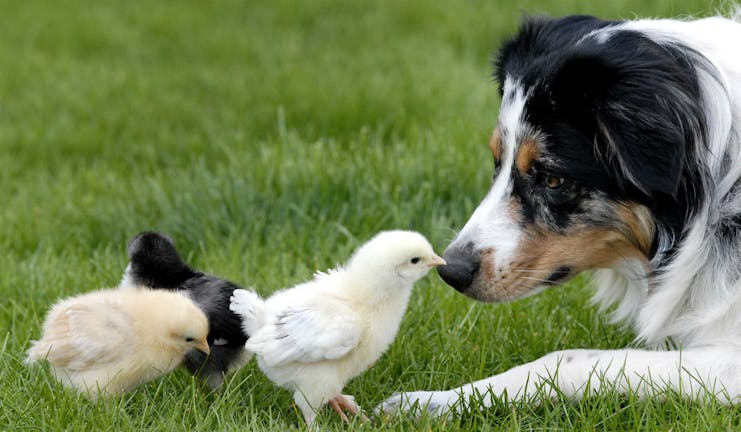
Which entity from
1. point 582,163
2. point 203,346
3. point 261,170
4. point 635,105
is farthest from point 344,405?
point 261,170

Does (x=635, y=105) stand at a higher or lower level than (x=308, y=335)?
higher

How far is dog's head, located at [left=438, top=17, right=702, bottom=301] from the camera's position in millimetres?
3629

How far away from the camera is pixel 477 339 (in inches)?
175

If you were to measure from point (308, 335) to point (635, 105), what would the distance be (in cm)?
136

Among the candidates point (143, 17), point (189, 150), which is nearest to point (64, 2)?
point (143, 17)

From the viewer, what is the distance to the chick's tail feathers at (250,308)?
3748 mm

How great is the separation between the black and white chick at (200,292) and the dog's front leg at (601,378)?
63cm

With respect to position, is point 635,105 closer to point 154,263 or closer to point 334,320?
point 334,320

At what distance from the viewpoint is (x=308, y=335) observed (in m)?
3.57

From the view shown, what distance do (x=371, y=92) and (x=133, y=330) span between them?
454 centimetres

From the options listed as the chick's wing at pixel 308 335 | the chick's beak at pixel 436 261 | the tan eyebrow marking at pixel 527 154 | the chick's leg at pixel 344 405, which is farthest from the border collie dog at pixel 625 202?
the chick's wing at pixel 308 335

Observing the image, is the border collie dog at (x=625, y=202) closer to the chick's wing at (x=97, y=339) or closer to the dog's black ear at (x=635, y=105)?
the dog's black ear at (x=635, y=105)

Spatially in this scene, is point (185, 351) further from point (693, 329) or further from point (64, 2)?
point (64, 2)

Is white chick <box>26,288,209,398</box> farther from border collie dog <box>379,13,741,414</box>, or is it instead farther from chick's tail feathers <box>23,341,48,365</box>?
border collie dog <box>379,13,741,414</box>
